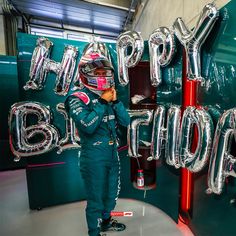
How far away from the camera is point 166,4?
2340 millimetres

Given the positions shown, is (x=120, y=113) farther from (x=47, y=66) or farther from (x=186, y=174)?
(x=47, y=66)

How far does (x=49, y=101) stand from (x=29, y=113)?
0.85 feet

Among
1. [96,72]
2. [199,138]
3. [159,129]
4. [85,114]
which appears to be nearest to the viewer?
[199,138]

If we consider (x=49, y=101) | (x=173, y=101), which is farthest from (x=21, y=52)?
(x=173, y=101)

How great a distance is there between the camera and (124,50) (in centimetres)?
186

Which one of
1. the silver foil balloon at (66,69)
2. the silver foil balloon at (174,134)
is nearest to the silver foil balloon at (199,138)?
the silver foil balloon at (174,134)

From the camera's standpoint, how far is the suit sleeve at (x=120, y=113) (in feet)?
5.59

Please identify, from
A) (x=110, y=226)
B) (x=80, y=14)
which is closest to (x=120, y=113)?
(x=110, y=226)

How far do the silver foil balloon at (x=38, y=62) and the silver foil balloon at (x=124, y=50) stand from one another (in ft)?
2.48

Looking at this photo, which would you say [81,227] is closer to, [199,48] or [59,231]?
[59,231]

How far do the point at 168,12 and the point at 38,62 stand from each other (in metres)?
1.56

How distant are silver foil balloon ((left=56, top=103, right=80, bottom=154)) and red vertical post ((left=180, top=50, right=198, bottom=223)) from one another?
44.7 inches

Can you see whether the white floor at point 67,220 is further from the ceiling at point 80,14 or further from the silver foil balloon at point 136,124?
the ceiling at point 80,14

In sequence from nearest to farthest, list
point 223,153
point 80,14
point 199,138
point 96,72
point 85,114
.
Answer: point 223,153 < point 199,138 < point 85,114 < point 96,72 < point 80,14
